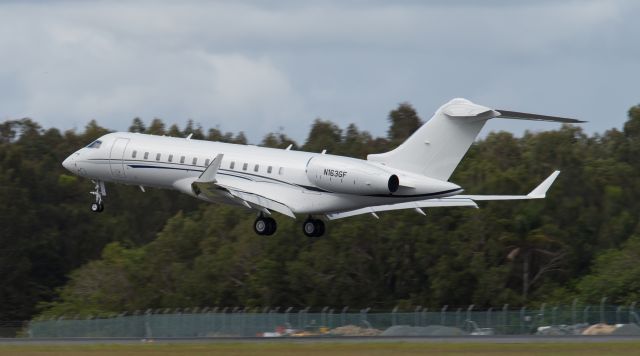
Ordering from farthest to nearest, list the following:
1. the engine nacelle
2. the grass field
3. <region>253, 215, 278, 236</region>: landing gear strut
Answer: <region>253, 215, 278, 236</region>: landing gear strut, the engine nacelle, the grass field

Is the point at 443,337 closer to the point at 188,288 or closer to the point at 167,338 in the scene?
the point at 167,338

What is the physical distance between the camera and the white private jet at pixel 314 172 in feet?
150

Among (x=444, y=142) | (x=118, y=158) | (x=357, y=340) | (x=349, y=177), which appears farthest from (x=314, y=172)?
(x=118, y=158)

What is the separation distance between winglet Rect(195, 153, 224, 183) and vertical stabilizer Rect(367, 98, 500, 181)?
5.80m

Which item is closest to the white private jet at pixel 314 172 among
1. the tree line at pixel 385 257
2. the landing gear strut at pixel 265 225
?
the landing gear strut at pixel 265 225

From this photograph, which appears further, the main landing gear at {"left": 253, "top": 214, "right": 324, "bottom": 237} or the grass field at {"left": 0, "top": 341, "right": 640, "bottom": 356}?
the main landing gear at {"left": 253, "top": 214, "right": 324, "bottom": 237}

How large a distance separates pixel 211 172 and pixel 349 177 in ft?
15.0

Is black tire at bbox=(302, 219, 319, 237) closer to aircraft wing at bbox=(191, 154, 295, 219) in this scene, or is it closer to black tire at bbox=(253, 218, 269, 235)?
aircraft wing at bbox=(191, 154, 295, 219)

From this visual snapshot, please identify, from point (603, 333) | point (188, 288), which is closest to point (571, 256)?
point (188, 288)

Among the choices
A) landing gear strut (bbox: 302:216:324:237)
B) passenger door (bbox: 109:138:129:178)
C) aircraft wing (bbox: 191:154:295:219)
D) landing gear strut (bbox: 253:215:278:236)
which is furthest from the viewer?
passenger door (bbox: 109:138:129:178)

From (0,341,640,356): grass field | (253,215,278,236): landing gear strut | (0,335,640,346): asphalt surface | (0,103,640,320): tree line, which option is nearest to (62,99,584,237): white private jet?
(253,215,278,236): landing gear strut

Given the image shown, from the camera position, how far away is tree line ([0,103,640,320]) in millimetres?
76312

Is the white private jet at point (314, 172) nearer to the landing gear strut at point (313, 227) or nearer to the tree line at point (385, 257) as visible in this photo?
the landing gear strut at point (313, 227)

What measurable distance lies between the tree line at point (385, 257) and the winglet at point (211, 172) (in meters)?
27.8
